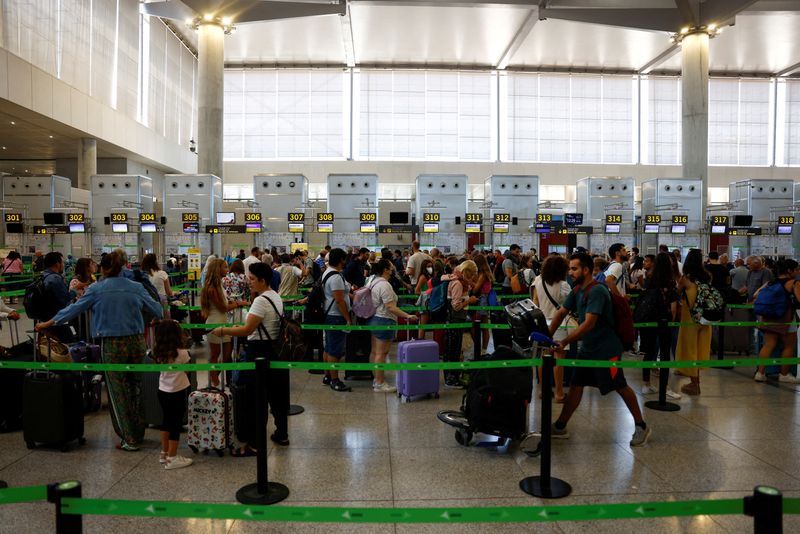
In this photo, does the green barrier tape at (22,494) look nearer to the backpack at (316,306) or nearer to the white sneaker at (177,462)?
the white sneaker at (177,462)

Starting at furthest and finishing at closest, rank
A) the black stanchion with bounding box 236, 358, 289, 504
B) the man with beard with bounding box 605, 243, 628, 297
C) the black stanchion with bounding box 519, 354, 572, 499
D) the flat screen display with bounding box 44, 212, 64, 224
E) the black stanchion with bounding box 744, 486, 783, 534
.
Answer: the flat screen display with bounding box 44, 212, 64, 224 → the man with beard with bounding box 605, 243, 628, 297 → the black stanchion with bounding box 519, 354, 572, 499 → the black stanchion with bounding box 236, 358, 289, 504 → the black stanchion with bounding box 744, 486, 783, 534

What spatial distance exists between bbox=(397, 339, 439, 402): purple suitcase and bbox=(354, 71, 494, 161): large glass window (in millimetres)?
30236

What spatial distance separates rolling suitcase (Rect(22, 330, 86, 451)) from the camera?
16.6 feet

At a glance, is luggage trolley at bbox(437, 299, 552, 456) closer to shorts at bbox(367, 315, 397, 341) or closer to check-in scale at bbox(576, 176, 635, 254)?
shorts at bbox(367, 315, 397, 341)

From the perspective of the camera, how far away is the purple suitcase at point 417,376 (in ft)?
22.3

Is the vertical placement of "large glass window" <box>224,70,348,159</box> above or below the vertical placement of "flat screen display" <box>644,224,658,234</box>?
above

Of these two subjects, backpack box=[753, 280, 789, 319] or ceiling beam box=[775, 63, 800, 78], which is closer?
backpack box=[753, 280, 789, 319]

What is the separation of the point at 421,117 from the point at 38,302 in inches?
1268

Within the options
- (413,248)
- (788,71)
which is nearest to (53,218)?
(413,248)

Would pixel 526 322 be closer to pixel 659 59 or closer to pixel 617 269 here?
pixel 617 269

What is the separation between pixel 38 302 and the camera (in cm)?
618

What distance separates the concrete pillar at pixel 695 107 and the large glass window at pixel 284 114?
20385 mm

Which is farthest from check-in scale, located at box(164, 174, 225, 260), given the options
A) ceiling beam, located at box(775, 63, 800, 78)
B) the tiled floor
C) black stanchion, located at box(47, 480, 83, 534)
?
ceiling beam, located at box(775, 63, 800, 78)

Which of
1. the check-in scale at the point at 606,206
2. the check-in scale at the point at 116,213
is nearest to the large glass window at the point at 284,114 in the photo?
the check-in scale at the point at 116,213
